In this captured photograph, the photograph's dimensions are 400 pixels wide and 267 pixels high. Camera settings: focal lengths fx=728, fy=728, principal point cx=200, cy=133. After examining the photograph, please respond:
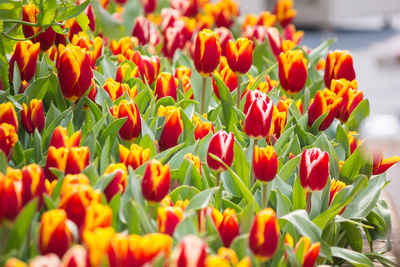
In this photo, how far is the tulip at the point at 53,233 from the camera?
790 millimetres

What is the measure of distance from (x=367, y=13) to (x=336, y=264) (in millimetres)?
7694

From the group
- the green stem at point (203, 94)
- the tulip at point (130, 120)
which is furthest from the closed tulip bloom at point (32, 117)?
the green stem at point (203, 94)

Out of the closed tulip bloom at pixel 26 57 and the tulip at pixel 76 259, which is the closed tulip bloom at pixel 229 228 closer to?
the tulip at pixel 76 259

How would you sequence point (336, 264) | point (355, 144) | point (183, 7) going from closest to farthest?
point (336, 264) < point (355, 144) < point (183, 7)

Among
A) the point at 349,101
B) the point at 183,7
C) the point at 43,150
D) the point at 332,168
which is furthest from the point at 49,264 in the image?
the point at 183,7

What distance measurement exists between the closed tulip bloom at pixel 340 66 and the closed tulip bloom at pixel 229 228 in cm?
79

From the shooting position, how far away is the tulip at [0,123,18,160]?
106cm

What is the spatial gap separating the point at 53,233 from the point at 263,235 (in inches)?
9.8

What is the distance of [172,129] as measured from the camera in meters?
1.25

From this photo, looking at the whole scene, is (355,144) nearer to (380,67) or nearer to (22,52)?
(380,67)

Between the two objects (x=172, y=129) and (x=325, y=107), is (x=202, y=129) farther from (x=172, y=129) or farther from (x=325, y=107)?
(x=325, y=107)

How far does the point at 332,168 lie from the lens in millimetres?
1280

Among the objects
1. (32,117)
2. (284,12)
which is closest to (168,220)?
(32,117)

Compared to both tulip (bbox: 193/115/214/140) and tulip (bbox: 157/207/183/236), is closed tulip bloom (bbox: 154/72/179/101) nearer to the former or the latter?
tulip (bbox: 193/115/214/140)
